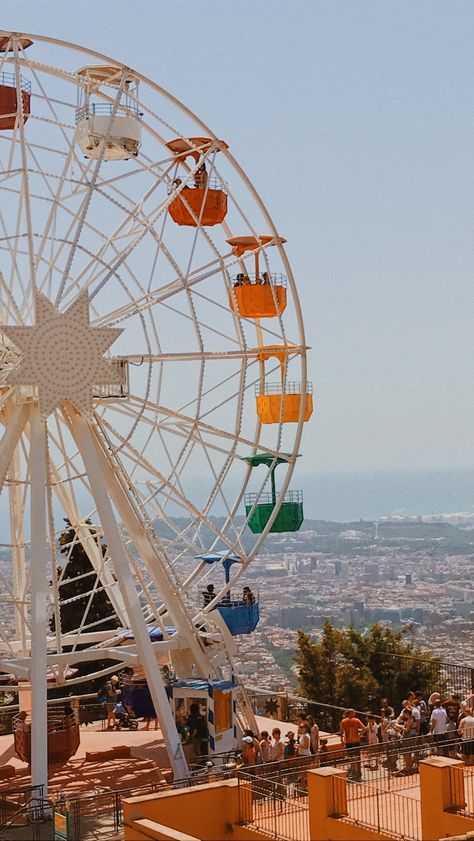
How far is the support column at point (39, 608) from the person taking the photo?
80.9 ft

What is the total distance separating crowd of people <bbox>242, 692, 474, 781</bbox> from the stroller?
20.0 ft

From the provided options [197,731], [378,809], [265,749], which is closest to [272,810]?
[378,809]

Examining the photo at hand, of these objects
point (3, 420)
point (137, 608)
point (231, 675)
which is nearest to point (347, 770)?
point (137, 608)

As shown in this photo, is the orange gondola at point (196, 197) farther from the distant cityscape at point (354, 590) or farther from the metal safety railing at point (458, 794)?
the distant cityscape at point (354, 590)

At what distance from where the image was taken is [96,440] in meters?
28.2

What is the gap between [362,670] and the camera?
1695 inches

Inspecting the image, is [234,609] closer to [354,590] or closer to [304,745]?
[304,745]

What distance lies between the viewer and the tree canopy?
1645 inches

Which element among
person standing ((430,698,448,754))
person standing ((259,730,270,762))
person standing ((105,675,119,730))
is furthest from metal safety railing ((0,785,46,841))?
person standing ((105,675,119,730))

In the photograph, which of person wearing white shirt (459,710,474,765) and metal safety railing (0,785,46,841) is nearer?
person wearing white shirt (459,710,474,765)

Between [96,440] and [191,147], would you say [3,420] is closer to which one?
[96,440]

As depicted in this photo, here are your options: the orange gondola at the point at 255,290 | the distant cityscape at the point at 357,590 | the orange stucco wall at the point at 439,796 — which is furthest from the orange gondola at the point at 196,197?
the distant cityscape at the point at 357,590

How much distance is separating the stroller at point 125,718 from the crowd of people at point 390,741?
6.08 metres

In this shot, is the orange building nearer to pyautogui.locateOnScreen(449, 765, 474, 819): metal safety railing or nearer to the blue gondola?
pyautogui.locateOnScreen(449, 765, 474, 819): metal safety railing
